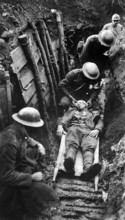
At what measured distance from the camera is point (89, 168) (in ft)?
18.9

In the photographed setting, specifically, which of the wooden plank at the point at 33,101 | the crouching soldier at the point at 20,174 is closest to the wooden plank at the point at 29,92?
the wooden plank at the point at 33,101

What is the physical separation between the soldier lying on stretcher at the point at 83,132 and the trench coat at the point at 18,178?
3.30 feet

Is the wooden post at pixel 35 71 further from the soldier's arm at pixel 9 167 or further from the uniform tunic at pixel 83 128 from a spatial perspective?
the soldier's arm at pixel 9 167

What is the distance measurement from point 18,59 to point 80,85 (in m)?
1.96

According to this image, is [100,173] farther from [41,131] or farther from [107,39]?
[107,39]

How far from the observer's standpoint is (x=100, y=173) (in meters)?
6.07

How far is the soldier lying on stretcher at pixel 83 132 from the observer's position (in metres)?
5.80

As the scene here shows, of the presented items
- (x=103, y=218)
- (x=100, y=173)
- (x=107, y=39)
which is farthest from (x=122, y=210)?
(x=107, y=39)

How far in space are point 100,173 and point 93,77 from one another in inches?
100.0

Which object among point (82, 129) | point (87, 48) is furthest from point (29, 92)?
point (87, 48)

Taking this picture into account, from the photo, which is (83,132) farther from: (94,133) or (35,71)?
(35,71)

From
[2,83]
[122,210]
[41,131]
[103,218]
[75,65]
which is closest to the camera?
[122,210]

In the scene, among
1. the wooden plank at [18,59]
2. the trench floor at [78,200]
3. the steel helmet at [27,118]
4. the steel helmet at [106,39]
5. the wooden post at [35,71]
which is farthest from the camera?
the steel helmet at [106,39]

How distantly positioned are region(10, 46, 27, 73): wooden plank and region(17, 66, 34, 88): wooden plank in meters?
0.13
